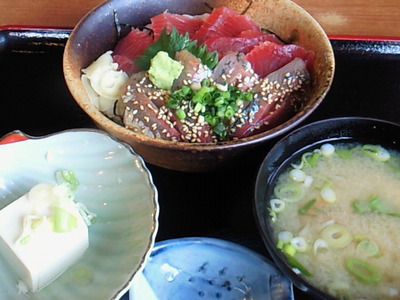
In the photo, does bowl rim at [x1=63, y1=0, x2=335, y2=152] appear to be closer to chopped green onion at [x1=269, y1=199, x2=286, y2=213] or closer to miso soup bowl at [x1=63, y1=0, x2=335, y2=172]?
miso soup bowl at [x1=63, y1=0, x2=335, y2=172]

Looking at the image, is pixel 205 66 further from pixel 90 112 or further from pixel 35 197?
pixel 35 197

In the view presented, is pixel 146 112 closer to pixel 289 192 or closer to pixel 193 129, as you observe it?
pixel 193 129

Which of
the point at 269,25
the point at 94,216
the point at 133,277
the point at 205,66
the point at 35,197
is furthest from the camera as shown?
the point at 269,25

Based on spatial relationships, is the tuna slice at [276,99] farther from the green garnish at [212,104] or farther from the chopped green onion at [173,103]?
the chopped green onion at [173,103]

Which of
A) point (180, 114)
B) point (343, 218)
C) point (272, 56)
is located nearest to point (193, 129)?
point (180, 114)

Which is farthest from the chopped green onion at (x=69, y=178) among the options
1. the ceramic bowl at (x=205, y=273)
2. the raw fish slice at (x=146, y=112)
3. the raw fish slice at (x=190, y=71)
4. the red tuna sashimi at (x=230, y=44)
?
the red tuna sashimi at (x=230, y=44)

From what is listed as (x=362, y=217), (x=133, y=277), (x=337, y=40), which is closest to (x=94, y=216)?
(x=133, y=277)

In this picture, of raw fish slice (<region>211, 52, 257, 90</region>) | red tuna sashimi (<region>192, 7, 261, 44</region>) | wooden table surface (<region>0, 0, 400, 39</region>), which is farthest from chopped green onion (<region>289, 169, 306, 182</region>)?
wooden table surface (<region>0, 0, 400, 39</region>)
